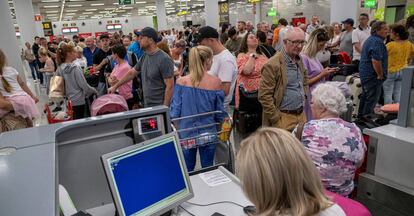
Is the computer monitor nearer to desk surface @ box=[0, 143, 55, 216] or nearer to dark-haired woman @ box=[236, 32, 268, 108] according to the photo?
desk surface @ box=[0, 143, 55, 216]

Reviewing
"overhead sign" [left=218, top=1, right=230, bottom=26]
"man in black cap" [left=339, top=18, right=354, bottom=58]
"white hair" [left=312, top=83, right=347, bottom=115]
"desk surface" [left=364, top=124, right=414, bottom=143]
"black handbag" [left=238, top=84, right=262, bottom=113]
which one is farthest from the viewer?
"overhead sign" [left=218, top=1, right=230, bottom=26]

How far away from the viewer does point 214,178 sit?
198cm

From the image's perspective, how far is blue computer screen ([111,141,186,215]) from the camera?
1.39 meters

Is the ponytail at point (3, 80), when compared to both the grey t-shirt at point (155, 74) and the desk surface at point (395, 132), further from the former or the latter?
the desk surface at point (395, 132)

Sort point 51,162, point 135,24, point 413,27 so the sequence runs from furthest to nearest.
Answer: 1. point 135,24
2. point 413,27
3. point 51,162

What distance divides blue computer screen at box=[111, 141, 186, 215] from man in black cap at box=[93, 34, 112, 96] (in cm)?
445

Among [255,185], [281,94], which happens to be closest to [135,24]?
[281,94]

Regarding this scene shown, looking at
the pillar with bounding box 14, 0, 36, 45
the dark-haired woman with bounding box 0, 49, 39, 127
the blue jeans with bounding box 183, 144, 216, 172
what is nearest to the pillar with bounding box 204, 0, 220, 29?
the pillar with bounding box 14, 0, 36, 45

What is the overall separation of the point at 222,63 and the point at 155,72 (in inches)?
29.0

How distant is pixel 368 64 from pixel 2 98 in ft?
15.2

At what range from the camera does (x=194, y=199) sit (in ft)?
5.80

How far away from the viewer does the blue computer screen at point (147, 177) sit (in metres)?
1.39

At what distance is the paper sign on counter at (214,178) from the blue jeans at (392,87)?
4227 millimetres

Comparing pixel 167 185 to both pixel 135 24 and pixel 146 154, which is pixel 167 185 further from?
pixel 135 24
